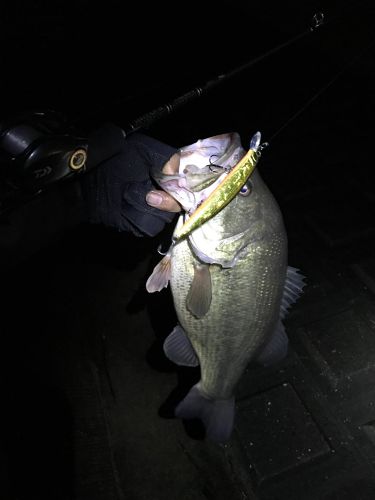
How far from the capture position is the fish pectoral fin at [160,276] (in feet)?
6.63

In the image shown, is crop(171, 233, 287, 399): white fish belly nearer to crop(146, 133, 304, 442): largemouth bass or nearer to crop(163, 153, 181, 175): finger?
crop(146, 133, 304, 442): largemouth bass

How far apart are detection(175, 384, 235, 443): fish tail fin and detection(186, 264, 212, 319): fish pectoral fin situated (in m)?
0.67

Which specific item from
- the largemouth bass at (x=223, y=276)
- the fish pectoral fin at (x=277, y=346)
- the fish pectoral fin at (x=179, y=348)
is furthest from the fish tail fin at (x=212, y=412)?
the fish pectoral fin at (x=277, y=346)

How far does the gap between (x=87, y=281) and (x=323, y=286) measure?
2.47 meters

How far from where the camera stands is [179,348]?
2307mm

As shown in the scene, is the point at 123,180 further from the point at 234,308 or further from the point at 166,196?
the point at 234,308

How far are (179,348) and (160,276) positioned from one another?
0.56 metres

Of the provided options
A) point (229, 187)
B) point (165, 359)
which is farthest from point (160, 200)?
point (165, 359)

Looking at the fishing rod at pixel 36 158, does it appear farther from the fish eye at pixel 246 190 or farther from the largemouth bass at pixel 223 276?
the fish eye at pixel 246 190

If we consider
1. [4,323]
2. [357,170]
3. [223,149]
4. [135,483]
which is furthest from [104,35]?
[135,483]

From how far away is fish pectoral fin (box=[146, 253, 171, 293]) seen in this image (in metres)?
2.02

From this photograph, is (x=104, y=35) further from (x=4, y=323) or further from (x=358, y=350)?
(x=358, y=350)

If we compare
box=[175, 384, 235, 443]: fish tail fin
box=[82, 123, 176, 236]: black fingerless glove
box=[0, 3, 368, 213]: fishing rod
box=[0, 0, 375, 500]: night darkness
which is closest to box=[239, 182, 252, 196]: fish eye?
box=[0, 0, 375, 500]: night darkness

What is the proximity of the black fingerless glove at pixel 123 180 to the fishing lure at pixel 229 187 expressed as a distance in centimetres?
65
